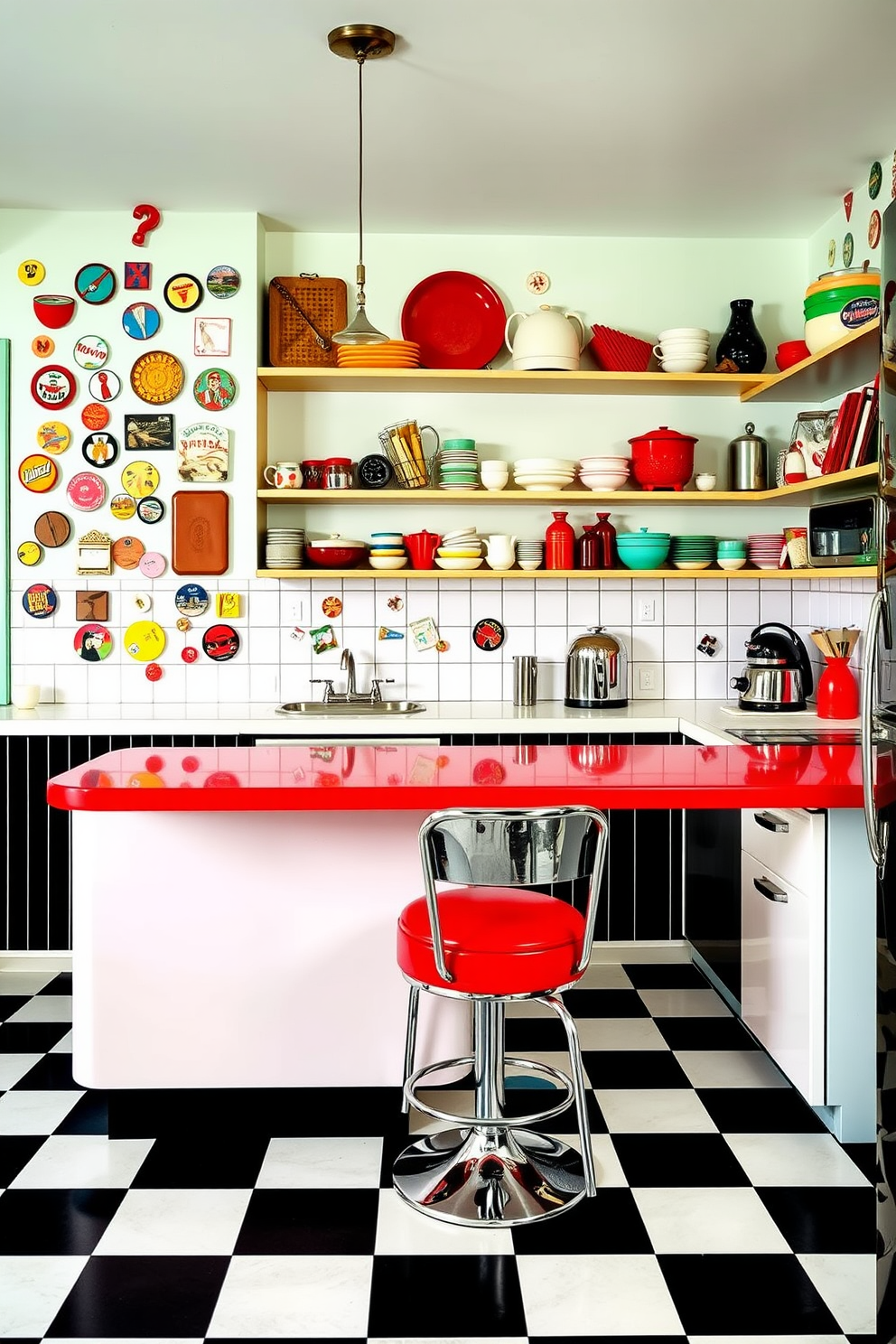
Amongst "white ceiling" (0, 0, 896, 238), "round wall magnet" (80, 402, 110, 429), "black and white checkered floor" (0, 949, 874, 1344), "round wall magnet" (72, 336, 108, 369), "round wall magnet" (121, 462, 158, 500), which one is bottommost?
"black and white checkered floor" (0, 949, 874, 1344)

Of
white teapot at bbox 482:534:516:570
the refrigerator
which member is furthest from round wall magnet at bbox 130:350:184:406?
the refrigerator

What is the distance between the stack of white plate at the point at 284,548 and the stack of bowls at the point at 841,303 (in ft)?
6.17

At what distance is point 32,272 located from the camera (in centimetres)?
438

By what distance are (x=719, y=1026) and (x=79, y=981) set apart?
183 cm

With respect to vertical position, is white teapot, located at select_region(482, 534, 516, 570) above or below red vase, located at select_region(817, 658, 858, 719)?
above

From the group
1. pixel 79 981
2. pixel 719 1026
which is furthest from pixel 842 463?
pixel 79 981

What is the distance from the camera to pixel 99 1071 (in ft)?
8.86

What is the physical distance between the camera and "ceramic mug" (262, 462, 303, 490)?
14.3 ft

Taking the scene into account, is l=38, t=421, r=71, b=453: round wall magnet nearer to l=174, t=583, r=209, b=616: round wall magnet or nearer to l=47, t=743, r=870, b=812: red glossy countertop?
l=174, t=583, r=209, b=616: round wall magnet

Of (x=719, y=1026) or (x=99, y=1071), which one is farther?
(x=719, y=1026)

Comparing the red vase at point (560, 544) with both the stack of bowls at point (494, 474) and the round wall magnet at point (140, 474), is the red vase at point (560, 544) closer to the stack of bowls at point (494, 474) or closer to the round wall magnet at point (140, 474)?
the stack of bowls at point (494, 474)

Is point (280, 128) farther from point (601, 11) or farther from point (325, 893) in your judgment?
point (325, 893)

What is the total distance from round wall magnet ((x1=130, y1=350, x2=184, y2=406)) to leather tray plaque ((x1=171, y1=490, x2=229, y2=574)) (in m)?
0.36

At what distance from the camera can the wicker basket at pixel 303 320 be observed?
4.41 m
